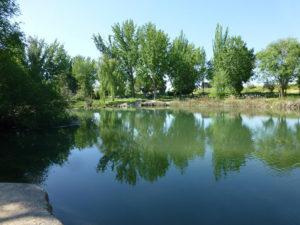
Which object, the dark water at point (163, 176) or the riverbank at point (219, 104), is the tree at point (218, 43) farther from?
the dark water at point (163, 176)

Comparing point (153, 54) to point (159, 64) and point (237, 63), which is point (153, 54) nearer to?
point (159, 64)

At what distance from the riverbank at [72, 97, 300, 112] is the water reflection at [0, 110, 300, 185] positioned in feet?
77.0

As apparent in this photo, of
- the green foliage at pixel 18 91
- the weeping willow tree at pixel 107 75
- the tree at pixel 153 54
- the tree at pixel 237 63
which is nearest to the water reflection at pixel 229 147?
the green foliage at pixel 18 91

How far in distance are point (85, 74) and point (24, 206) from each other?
227ft

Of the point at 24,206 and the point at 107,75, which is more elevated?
the point at 107,75

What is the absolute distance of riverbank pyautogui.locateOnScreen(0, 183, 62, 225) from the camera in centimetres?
713

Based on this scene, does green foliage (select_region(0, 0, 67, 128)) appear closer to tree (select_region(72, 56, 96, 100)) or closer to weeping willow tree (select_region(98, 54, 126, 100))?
weeping willow tree (select_region(98, 54, 126, 100))

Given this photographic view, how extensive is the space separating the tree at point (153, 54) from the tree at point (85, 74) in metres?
12.1

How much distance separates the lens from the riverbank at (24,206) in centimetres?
713

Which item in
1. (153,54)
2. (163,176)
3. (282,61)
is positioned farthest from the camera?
(153,54)

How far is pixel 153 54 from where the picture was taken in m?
70.4

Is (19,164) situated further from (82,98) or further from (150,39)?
(150,39)

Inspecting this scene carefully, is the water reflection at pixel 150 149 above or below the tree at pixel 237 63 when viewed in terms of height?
below

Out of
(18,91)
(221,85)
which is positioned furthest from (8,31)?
(221,85)
